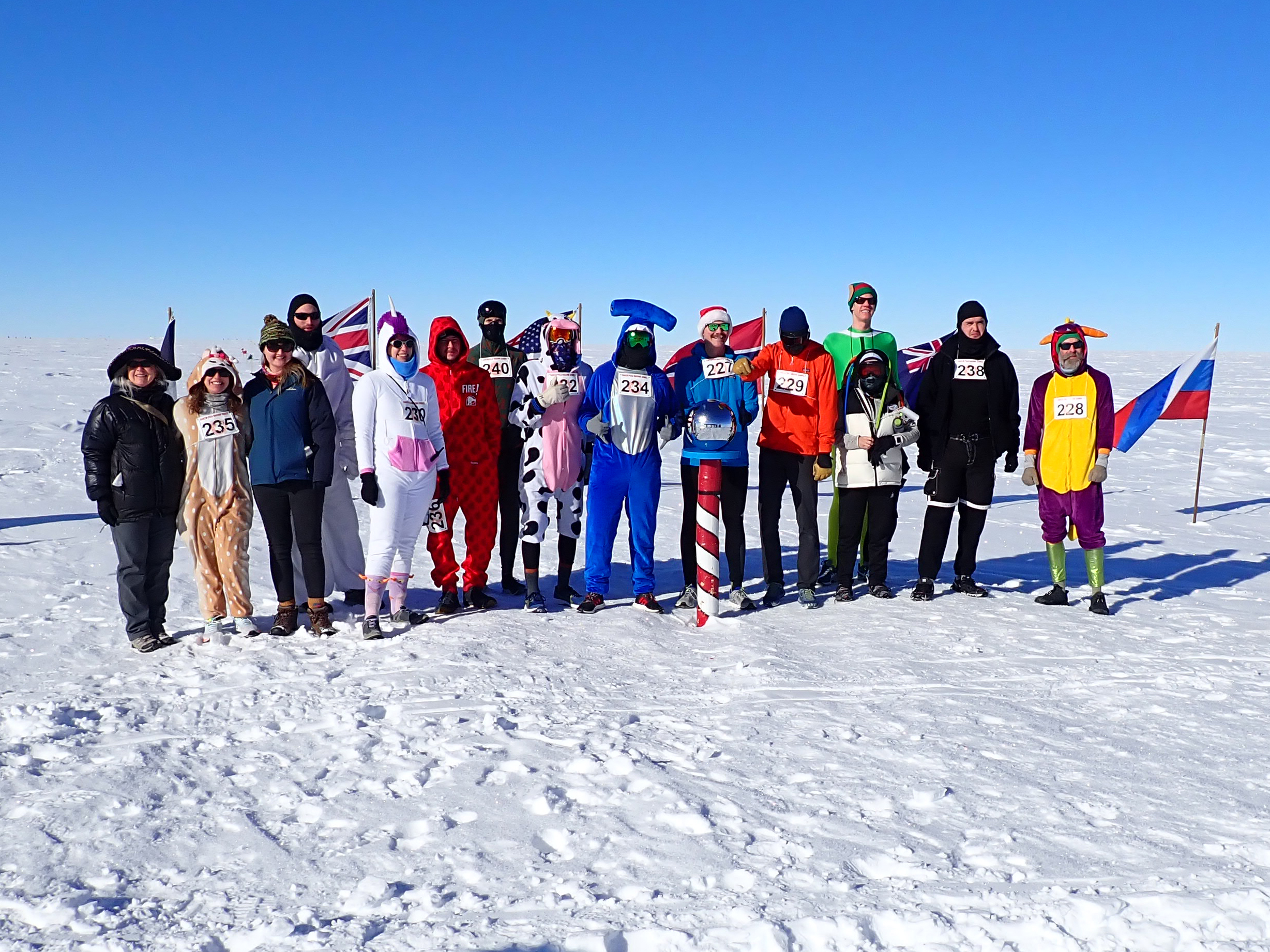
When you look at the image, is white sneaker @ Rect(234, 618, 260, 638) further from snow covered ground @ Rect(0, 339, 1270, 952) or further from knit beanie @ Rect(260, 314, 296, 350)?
knit beanie @ Rect(260, 314, 296, 350)

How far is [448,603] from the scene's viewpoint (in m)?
6.80

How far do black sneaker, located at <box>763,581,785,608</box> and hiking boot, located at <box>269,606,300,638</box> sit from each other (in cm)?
362

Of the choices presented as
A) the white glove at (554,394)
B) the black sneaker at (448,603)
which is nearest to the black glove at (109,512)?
the black sneaker at (448,603)

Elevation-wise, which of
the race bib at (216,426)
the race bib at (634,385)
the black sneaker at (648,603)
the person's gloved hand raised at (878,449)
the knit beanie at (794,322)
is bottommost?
the black sneaker at (648,603)

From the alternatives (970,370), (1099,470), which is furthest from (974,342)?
(1099,470)

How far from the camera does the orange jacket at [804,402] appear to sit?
713 centimetres

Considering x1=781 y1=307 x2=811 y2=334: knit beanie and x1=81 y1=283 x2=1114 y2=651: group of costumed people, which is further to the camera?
x1=781 y1=307 x2=811 y2=334: knit beanie

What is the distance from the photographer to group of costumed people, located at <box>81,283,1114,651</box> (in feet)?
19.6

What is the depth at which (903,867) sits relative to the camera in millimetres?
3393

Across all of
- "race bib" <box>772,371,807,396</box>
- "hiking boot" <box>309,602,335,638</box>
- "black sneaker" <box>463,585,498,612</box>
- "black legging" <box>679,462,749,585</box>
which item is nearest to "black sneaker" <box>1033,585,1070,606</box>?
"black legging" <box>679,462,749,585</box>

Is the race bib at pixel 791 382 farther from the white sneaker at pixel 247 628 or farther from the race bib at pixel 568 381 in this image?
the white sneaker at pixel 247 628

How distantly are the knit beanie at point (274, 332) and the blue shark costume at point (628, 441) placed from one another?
2119 millimetres

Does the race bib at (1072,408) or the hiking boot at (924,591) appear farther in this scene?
the hiking boot at (924,591)

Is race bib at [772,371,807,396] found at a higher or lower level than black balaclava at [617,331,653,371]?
lower
